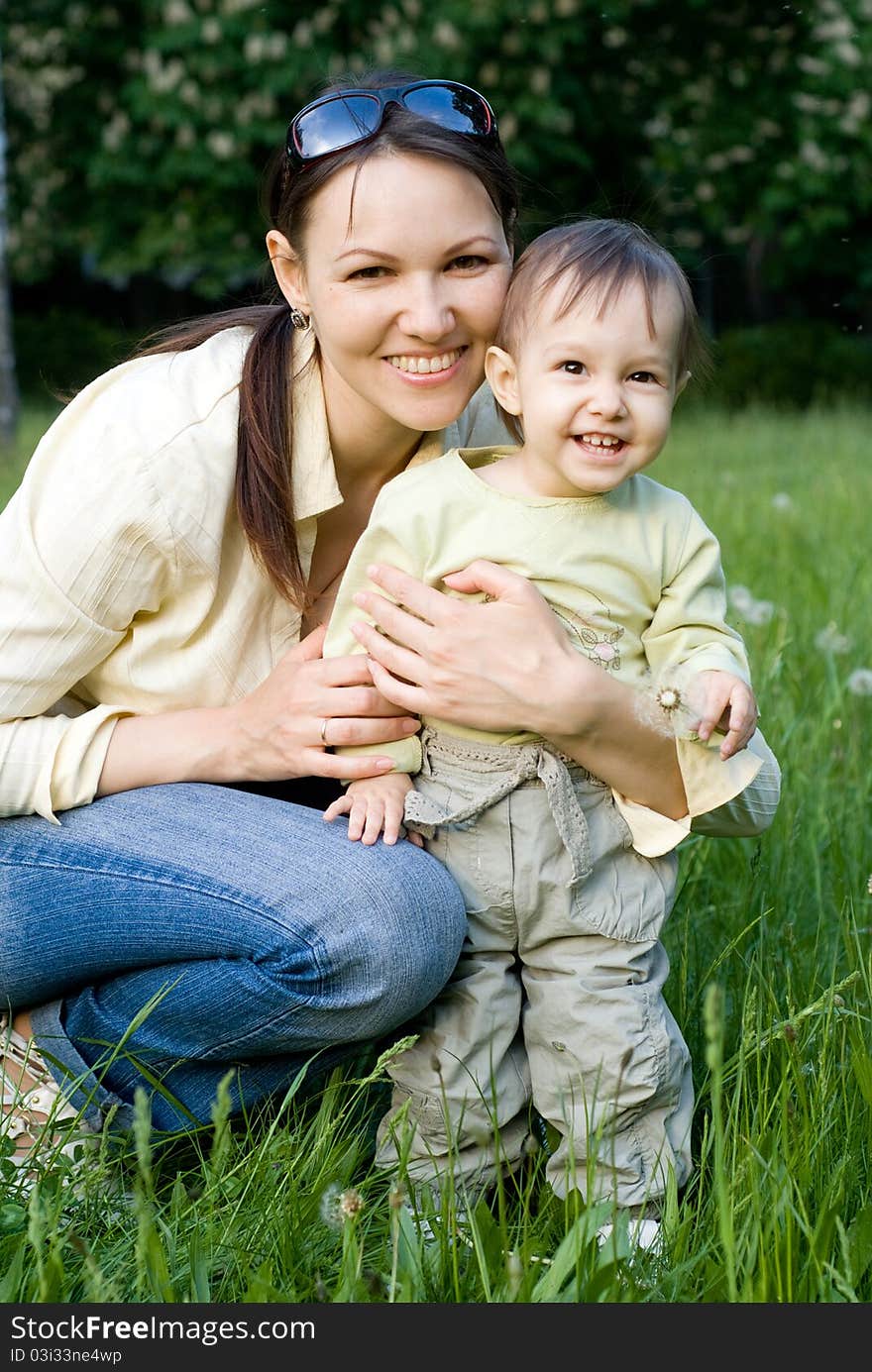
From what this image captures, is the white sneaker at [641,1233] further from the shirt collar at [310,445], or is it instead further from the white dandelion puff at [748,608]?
the white dandelion puff at [748,608]

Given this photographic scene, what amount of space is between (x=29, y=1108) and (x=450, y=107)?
1544mm

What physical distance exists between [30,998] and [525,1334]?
3.16ft

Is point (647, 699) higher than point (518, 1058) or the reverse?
higher

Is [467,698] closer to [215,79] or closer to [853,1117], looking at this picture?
[853,1117]

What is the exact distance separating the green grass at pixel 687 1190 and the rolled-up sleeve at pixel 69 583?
22.2 inches

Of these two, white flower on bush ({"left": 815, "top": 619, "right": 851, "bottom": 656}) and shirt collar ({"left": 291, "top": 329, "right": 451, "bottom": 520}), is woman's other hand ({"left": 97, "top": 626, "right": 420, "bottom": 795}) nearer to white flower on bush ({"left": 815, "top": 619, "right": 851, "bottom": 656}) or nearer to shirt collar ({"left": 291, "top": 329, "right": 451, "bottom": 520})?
shirt collar ({"left": 291, "top": 329, "right": 451, "bottom": 520})

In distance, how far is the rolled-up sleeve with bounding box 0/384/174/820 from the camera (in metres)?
2.13

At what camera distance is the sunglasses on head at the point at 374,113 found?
2.18m

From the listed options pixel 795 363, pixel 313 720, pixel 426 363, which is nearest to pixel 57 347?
pixel 795 363

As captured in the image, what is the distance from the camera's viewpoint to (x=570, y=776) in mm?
2076

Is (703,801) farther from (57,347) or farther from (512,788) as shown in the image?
(57,347)

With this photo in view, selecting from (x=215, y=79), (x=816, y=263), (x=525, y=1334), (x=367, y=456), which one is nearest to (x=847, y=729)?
(x=367, y=456)

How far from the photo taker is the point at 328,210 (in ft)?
7.20

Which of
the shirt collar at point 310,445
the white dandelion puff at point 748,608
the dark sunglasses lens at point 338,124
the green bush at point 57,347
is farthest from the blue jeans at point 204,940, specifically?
the green bush at point 57,347
